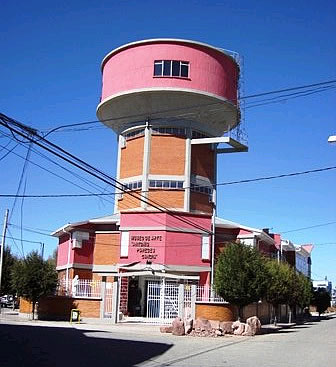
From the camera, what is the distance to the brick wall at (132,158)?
138ft

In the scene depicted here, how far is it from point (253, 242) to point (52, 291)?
1476 centimetres

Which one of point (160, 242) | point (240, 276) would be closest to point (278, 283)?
point (240, 276)

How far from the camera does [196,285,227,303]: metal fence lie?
31.7 meters

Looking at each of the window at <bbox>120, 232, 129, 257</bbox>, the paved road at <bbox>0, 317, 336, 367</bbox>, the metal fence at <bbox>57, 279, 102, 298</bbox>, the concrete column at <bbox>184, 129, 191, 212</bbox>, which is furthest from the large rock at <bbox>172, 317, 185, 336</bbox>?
the concrete column at <bbox>184, 129, 191, 212</bbox>

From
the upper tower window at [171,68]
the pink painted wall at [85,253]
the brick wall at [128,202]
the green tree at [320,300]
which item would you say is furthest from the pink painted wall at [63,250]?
the green tree at [320,300]

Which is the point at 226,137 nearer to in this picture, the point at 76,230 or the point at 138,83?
the point at 138,83

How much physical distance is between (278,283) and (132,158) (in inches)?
586

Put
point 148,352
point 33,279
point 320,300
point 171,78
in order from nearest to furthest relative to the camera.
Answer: point 148,352 → point 33,279 → point 171,78 → point 320,300

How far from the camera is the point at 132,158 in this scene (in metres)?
42.9

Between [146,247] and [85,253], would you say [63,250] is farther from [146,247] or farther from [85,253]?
[146,247]

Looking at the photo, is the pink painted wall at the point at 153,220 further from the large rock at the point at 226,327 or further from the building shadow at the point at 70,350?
the building shadow at the point at 70,350

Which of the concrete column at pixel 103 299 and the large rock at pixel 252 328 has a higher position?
the concrete column at pixel 103 299

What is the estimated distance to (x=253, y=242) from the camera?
40000 mm

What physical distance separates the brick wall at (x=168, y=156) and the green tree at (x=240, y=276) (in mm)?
12413
